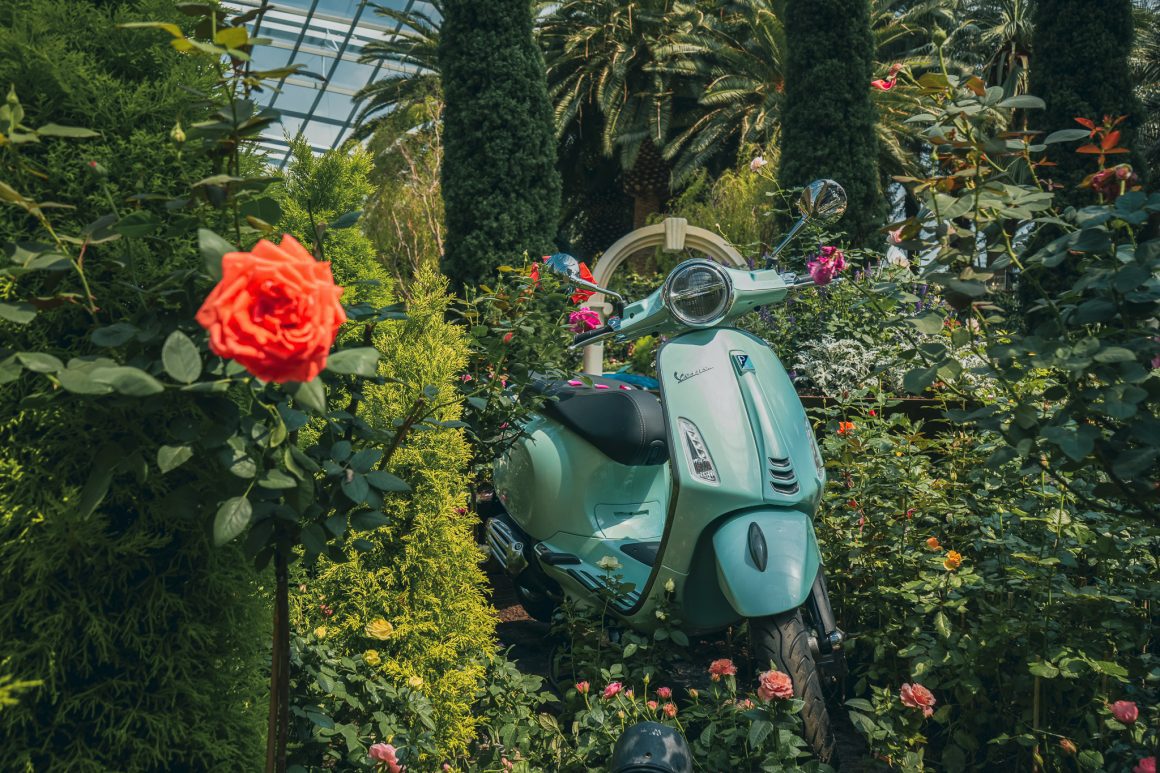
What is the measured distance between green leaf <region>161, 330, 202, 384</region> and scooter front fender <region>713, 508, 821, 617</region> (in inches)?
54.1

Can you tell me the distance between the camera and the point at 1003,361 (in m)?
1.68

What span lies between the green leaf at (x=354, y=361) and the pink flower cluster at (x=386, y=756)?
0.90m

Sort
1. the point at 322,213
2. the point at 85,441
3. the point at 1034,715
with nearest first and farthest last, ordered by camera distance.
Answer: the point at 85,441 → the point at 1034,715 → the point at 322,213

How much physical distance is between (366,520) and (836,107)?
661 cm

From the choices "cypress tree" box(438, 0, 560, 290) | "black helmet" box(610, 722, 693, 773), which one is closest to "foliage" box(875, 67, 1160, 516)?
"black helmet" box(610, 722, 693, 773)

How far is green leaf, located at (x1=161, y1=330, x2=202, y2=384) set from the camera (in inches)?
38.9

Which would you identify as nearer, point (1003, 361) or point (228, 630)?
point (228, 630)

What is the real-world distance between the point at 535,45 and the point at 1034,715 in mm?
6597

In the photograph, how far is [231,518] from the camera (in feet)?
3.55

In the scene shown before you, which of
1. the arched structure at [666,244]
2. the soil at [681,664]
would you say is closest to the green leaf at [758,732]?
the soil at [681,664]

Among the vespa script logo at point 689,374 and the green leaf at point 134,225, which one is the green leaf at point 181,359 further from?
the vespa script logo at point 689,374

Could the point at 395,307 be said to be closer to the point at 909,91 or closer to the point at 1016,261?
the point at 1016,261

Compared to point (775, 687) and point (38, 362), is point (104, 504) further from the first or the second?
point (775, 687)

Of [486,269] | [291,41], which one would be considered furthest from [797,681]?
[291,41]
